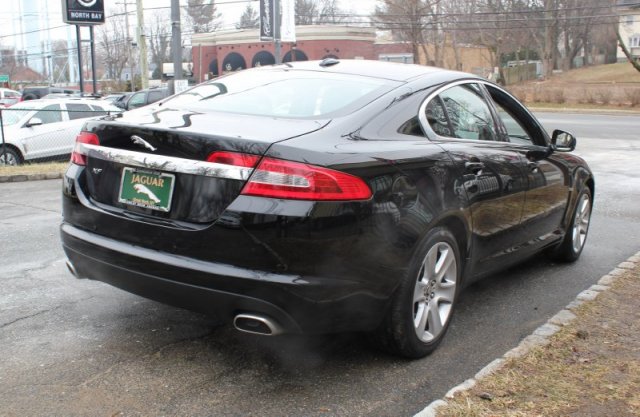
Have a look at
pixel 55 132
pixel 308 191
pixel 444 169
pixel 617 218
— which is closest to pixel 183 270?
pixel 308 191

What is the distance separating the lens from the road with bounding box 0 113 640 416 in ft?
10.6

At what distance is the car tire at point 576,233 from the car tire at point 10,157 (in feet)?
38.3

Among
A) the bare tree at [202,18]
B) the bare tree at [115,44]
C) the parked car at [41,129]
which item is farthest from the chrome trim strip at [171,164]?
the bare tree at [202,18]

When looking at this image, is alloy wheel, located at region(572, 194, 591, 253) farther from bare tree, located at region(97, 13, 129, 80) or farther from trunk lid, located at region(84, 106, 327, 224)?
bare tree, located at region(97, 13, 129, 80)

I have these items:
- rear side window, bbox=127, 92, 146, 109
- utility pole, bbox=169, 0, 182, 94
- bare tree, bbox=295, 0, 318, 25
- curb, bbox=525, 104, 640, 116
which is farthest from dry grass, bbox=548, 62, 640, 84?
utility pole, bbox=169, 0, 182, 94

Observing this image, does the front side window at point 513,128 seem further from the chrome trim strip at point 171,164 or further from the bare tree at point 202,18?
the bare tree at point 202,18

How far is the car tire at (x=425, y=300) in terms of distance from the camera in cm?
354

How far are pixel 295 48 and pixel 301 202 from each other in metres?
65.4

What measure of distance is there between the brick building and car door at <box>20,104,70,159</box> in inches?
1973

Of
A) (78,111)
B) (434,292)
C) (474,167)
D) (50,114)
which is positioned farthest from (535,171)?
(78,111)

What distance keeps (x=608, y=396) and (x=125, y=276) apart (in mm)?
2590

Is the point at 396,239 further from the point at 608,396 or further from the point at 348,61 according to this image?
the point at 348,61

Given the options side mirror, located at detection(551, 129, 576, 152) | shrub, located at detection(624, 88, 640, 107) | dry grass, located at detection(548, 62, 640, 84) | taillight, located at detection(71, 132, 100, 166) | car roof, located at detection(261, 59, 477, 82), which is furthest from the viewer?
dry grass, located at detection(548, 62, 640, 84)

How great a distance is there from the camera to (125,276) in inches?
136
